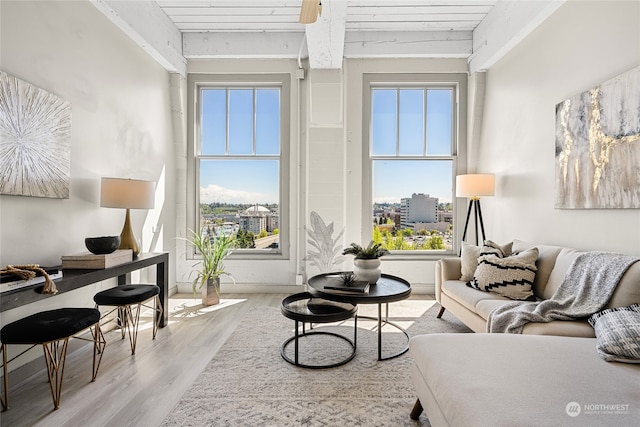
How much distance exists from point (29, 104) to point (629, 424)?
11.0ft

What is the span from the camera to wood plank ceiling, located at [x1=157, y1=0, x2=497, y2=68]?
3582mm

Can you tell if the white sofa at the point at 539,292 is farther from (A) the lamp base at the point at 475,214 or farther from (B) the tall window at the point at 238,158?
(B) the tall window at the point at 238,158

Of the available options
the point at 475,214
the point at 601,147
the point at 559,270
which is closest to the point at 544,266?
the point at 559,270

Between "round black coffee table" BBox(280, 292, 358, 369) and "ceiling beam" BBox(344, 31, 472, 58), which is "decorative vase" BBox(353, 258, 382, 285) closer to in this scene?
"round black coffee table" BBox(280, 292, 358, 369)

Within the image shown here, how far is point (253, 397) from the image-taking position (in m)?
1.92

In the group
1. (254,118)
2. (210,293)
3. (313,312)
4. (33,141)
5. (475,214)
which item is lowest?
(210,293)

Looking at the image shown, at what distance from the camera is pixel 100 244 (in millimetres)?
2359

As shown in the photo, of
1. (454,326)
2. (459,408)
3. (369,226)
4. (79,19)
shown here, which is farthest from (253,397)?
(79,19)

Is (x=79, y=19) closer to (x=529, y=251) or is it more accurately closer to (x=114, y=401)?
(x=114, y=401)

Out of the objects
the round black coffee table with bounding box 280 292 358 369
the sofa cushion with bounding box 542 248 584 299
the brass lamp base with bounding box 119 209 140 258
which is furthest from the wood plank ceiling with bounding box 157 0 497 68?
the sofa cushion with bounding box 542 248 584 299

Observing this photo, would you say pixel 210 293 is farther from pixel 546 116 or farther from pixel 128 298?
pixel 546 116

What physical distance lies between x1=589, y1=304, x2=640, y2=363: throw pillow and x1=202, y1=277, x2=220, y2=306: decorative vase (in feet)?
11.2

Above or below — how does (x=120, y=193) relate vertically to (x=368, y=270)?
above

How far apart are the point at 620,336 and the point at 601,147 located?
154 cm
